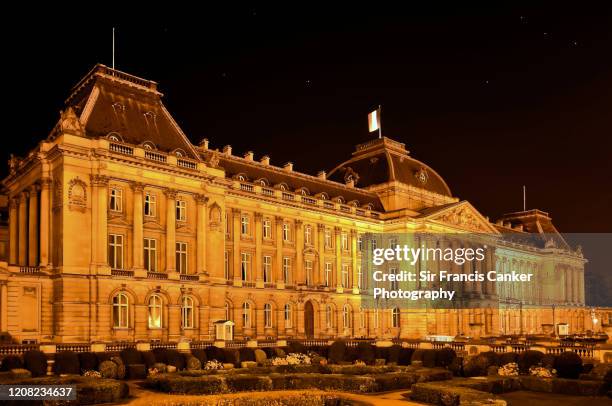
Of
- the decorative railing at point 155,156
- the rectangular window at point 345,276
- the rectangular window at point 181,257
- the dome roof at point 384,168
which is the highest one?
the dome roof at point 384,168

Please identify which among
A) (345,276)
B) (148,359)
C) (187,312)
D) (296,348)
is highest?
(345,276)

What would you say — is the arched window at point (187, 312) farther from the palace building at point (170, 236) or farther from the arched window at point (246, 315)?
the arched window at point (246, 315)

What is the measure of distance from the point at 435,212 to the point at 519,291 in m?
38.8

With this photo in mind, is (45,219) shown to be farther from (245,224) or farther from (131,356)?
(245,224)

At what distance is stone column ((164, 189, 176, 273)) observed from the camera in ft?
180

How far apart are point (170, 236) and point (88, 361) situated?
2043 centimetres

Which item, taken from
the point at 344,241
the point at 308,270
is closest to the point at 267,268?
the point at 308,270

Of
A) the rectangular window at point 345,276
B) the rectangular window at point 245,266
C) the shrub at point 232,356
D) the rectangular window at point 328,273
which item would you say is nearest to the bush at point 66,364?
the shrub at point 232,356

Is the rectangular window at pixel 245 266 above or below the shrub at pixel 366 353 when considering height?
above

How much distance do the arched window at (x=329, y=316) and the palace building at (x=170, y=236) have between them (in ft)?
0.40

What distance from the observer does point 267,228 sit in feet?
230

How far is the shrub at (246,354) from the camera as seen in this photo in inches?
1684

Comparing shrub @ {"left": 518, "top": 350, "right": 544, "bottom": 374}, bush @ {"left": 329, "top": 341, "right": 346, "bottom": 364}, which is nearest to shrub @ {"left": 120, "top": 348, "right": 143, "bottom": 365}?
bush @ {"left": 329, "top": 341, "right": 346, "bottom": 364}

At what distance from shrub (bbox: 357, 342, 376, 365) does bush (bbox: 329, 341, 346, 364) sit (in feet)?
3.73
